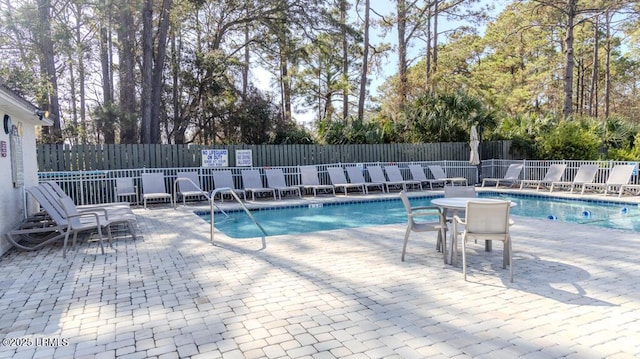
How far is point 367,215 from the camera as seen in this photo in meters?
10.4

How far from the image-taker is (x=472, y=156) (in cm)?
1510

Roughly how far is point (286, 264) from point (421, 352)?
2.47 metres

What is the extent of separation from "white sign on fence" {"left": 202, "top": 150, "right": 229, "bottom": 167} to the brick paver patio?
672 centimetres

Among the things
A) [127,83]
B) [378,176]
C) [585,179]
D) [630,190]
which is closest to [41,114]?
[378,176]

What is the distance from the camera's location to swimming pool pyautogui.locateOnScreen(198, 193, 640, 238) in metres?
8.53

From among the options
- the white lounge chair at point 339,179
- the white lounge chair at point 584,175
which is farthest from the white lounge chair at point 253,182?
the white lounge chair at point 584,175

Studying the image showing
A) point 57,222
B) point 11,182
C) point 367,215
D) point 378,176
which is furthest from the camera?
point 378,176

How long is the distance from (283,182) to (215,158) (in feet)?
7.57

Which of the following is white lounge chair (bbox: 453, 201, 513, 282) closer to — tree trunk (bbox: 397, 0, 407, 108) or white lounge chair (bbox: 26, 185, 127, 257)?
white lounge chair (bbox: 26, 185, 127, 257)

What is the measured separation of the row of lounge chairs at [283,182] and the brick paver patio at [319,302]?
4976mm

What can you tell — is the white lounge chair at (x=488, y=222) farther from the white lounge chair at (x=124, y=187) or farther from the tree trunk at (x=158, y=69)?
the tree trunk at (x=158, y=69)

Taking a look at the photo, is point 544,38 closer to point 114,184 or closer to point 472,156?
point 472,156

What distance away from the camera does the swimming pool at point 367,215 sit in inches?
336

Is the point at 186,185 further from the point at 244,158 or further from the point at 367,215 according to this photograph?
the point at 367,215
